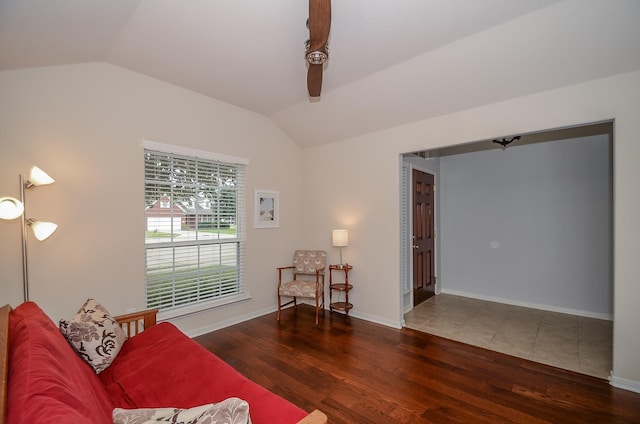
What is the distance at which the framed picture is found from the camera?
415 cm

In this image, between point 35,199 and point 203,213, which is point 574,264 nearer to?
point 203,213

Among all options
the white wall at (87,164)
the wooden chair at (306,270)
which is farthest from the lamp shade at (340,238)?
the white wall at (87,164)

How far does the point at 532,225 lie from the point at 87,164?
19.0 feet

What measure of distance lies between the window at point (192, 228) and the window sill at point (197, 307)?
12 mm

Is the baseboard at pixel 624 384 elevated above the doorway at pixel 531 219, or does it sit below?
below

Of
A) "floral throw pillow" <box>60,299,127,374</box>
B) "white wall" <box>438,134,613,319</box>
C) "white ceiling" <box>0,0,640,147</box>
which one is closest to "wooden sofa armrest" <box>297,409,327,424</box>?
"floral throw pillow" <box>60,299,127,374</box>

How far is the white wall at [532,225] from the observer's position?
12.8 ft

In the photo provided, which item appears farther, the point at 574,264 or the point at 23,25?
the point at 574,264

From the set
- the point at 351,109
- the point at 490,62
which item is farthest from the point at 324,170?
the point at 490,62

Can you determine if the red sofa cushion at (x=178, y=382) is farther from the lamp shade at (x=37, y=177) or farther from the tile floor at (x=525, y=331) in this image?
the tile floor at (x=525, y=331)

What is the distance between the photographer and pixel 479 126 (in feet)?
10.1

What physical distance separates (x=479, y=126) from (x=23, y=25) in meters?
3.85

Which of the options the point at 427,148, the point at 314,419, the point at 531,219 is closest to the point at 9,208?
the point at 314,419

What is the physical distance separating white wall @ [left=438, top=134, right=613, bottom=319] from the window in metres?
3.73
